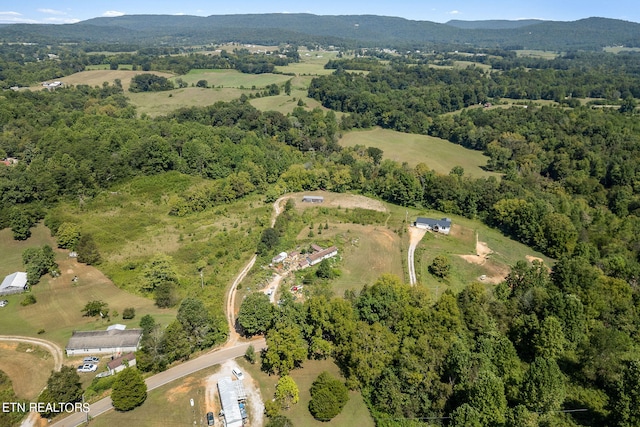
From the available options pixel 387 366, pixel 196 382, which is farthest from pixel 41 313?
pixel 387 366

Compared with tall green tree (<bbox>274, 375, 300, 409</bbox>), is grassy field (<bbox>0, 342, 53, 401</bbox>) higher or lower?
lower

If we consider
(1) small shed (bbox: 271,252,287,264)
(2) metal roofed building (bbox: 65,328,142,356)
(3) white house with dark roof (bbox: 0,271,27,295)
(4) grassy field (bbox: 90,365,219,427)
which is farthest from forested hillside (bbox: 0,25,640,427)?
(3) white house with dark roof (bbox: 0,271,27,295)

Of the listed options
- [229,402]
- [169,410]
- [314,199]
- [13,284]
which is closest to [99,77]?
[314,199]

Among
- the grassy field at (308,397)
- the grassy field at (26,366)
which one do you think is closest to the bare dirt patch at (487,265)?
the grassy field at (308,397)

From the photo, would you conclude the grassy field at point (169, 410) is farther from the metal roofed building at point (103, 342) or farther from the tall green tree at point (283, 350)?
the metal roofed building at point (103, 342)

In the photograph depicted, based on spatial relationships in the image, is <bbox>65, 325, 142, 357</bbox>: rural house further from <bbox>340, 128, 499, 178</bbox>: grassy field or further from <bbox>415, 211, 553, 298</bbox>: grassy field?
<bbox>340, 128, 499, 178</bbox>: grassy field

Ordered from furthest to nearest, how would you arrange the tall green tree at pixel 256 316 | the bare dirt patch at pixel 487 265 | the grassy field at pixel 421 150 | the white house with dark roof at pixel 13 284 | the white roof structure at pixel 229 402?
the grassy field at pixel 421 150 < the bare dirt patch at pixel 487 265 < the white house with dark roof at pixel 13 284 < the tall green tree at pixel 256 316 < the white roof structure at pixel 229 402

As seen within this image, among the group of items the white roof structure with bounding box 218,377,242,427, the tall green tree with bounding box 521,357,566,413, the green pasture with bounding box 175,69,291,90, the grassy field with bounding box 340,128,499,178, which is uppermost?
the green pasture with bounding box 175,69,291,90
